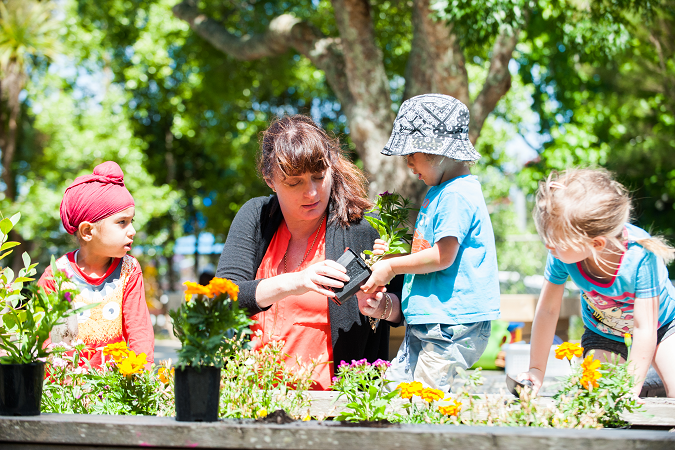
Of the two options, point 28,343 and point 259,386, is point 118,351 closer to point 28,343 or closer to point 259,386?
point 28,343

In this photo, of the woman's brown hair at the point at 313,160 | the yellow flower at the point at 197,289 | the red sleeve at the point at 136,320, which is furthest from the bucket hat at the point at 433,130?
the red sleeve at the point at 136,320

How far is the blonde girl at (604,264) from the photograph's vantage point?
1.75 metres

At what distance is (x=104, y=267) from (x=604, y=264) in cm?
190

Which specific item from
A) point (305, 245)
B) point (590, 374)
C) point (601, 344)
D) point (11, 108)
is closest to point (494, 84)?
point (601, 344)

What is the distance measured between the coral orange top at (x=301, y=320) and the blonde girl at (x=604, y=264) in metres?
Answer: 0.73

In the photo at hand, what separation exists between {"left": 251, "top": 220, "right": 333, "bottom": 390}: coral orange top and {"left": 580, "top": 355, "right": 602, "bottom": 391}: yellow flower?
0.95m

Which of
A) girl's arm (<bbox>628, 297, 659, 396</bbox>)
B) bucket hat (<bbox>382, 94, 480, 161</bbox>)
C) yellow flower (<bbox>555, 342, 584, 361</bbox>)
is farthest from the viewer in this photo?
bucket hat (<bbox>382, 94, 480, 161</bbox>)

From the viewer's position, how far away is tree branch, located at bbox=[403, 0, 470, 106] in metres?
5.70

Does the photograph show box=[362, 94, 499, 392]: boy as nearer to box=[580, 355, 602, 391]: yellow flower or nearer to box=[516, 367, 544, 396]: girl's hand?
box=[516, 367, 544, 396]: girl's hand

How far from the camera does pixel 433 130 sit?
2029 mm

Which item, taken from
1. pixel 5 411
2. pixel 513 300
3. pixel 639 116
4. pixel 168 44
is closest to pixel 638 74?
pixel 639 116

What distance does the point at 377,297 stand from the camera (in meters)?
2.06

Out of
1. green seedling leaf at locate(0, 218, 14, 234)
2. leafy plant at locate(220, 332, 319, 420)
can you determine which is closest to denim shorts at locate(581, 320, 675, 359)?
leafy plant at locate(220, 332, 319, 420)

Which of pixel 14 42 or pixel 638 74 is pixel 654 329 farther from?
pixel 14 42
